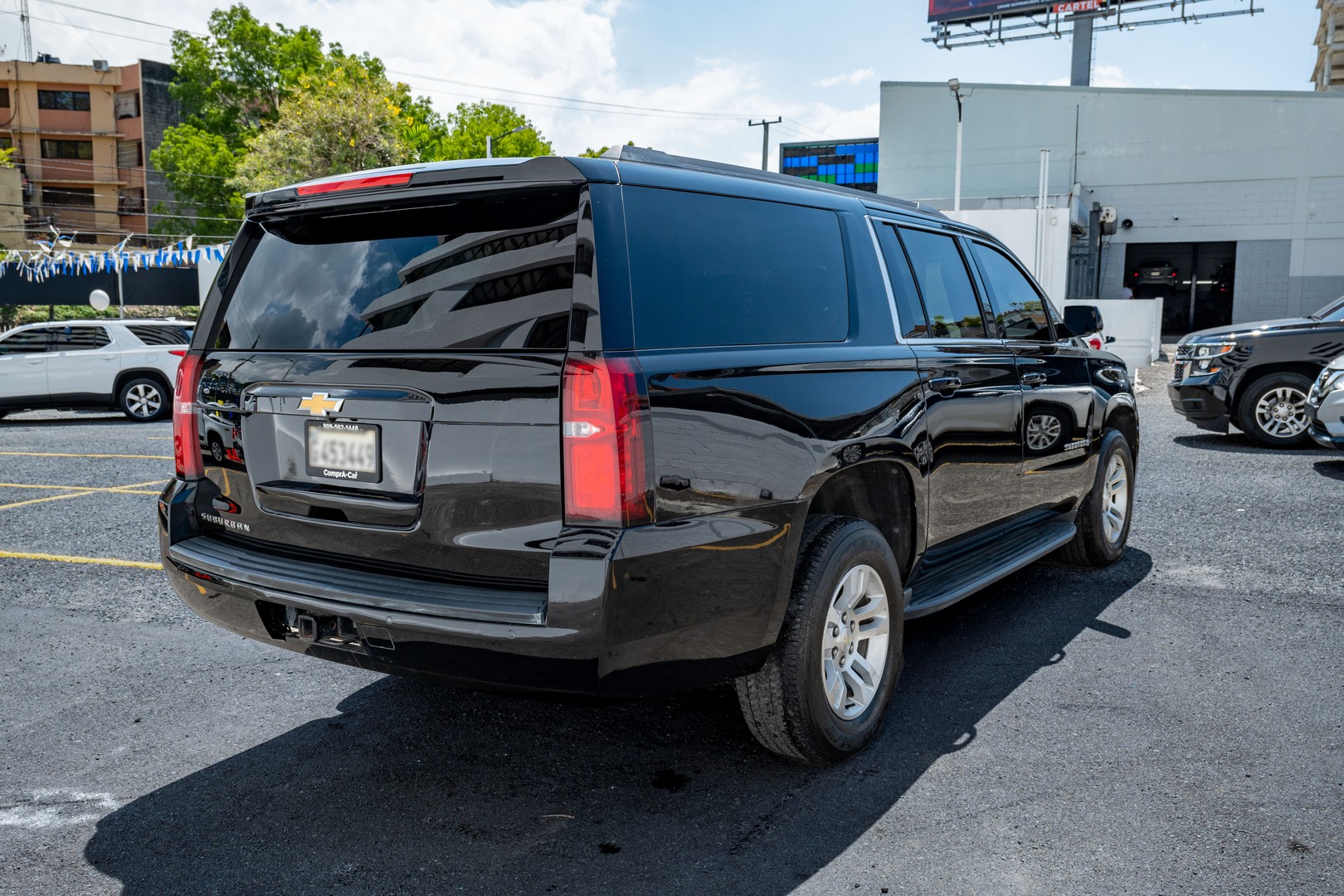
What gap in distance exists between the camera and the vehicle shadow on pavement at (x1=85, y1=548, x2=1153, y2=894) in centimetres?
280

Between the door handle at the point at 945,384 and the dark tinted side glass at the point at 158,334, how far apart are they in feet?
45.8

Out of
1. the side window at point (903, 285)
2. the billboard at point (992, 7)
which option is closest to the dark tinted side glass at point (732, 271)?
the side window at point (903, 285)

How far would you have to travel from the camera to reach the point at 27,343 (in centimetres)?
1509

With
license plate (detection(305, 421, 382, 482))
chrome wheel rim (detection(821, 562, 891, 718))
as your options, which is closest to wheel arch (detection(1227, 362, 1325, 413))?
chrome wheel rim (detection(821, 562, 891, 718))

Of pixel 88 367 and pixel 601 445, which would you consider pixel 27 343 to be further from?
pixel 601 445

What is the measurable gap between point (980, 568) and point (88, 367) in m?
14.5

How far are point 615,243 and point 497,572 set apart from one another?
91cm

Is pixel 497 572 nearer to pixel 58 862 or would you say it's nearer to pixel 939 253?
pixel 58 862

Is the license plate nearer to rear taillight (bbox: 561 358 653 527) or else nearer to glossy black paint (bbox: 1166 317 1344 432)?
rear taillight (bbox: 561 358 653 527)

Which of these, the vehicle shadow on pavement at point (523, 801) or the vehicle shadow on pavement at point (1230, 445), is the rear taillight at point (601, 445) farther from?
the vehicle shadow on pavement at point (1230, 445)

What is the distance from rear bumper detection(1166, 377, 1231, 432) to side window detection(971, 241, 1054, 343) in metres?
7.19

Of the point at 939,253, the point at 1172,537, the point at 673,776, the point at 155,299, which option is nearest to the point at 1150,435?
the point at 1172,537

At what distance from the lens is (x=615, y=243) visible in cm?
280

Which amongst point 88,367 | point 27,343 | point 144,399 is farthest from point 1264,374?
point 27,343
